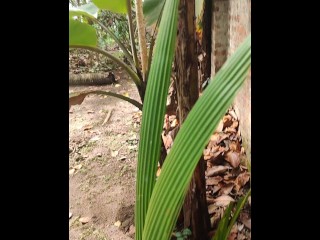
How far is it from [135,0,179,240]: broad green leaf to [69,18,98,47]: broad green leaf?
1.34 feet

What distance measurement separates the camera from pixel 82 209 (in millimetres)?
1493

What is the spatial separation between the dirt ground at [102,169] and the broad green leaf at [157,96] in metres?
0.86

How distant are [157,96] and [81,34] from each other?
0.46 meters

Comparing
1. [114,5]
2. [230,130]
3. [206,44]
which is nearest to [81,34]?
[114,5]

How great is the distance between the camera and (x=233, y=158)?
149cm

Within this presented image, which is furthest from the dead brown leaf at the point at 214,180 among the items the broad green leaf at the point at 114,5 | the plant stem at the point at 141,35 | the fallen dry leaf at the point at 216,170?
the broad green leaf at the point at 114,5

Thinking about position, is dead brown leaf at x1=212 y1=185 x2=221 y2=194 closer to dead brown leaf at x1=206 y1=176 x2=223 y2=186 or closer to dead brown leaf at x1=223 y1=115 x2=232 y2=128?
dead brown leaf at x1=206 y1=176 x2=223 y2=186

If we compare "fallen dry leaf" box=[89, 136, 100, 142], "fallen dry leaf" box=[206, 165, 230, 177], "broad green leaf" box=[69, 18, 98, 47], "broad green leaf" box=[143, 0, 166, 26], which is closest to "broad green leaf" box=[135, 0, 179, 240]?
"broad green leaf" box=[69, 18, 98, 47]

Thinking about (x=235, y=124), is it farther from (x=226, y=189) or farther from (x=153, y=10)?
(x=153, y=10)

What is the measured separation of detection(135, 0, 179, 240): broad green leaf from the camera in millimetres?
489
